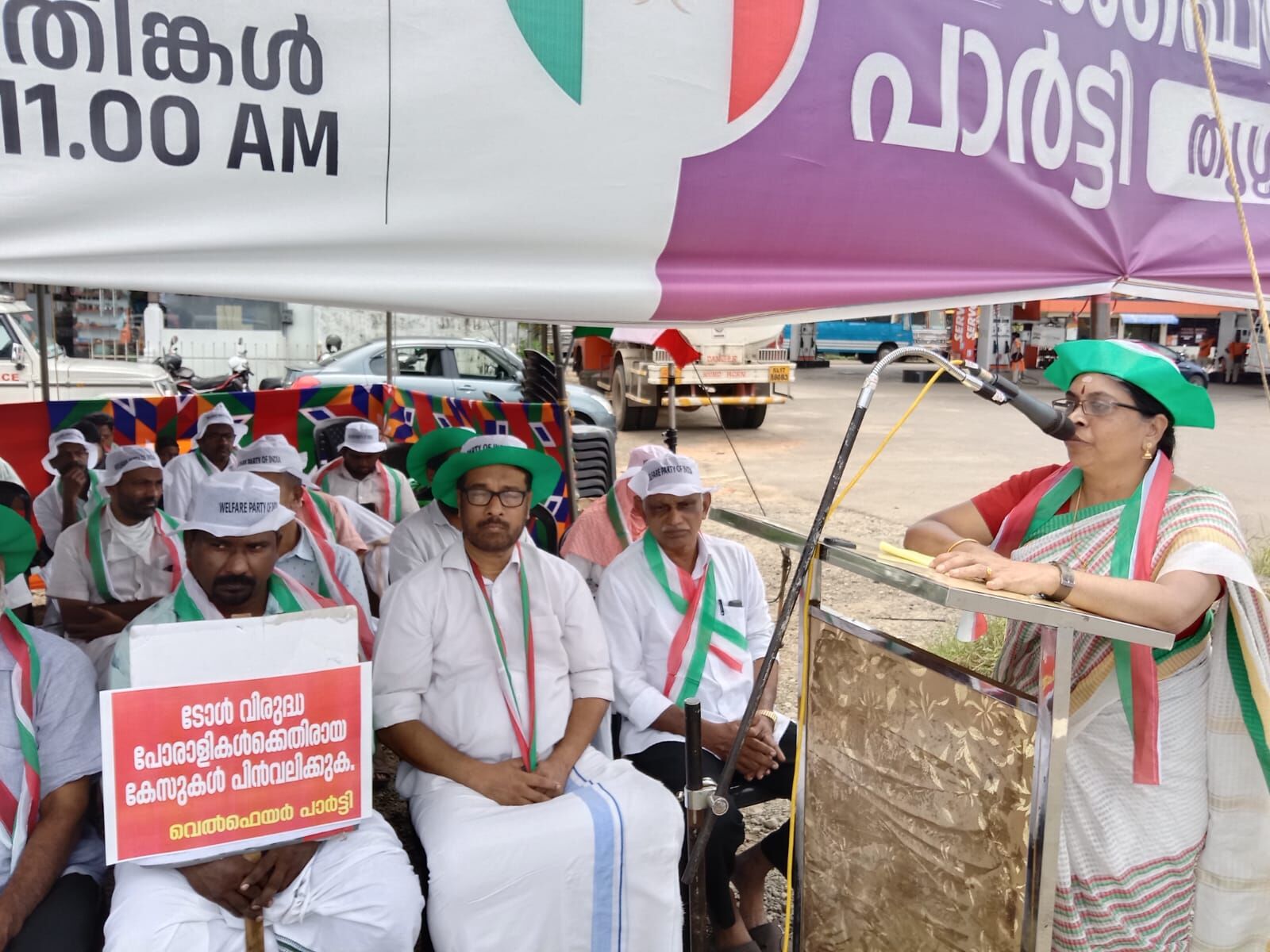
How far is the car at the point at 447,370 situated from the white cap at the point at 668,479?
22.9 ft

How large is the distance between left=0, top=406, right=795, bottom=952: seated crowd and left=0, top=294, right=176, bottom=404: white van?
6.72 metres

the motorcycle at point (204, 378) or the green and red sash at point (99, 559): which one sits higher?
the motorcycle at point (204, 378)

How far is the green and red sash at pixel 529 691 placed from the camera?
2.69 metres

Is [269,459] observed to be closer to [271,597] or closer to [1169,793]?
[271,597]

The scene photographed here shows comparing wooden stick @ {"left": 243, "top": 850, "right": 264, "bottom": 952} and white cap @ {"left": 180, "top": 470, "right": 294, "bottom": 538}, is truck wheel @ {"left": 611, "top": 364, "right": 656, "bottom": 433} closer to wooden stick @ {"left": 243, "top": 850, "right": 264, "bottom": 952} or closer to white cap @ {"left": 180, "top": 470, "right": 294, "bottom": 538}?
white cap @ {"left": 180, "top": 470, "right": 294, "bottom": 538}

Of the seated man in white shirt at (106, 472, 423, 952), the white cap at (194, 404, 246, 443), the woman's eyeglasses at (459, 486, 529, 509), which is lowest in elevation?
the seated man in white shirt at (106, 472, 423, 952)

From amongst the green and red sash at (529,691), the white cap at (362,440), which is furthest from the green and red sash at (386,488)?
the green and red sash at (529,691)

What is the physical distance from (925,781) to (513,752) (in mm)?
1138

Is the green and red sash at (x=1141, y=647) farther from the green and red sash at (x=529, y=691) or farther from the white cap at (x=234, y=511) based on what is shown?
the white cap at (x=234, y=511)

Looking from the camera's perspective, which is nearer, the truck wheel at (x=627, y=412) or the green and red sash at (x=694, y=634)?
the green and red sash at (x=694, y=634)

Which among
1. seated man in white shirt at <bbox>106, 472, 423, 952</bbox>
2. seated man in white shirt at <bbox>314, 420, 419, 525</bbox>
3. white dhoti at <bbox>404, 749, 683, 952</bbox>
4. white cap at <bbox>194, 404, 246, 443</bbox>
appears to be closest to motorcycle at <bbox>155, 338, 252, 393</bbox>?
white cap at <bbox>194, 404, 246, 443</bbox>

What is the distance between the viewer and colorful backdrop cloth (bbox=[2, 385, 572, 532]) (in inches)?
213

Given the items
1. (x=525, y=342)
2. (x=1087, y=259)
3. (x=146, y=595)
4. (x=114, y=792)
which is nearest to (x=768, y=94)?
(x=1087, y=259)

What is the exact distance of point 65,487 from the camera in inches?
191
